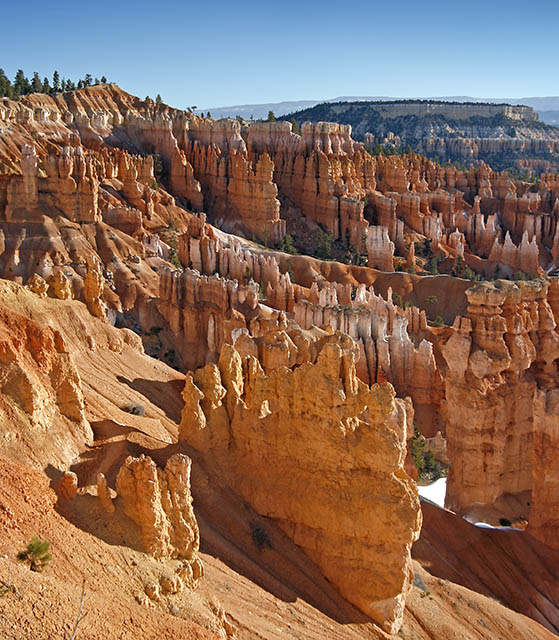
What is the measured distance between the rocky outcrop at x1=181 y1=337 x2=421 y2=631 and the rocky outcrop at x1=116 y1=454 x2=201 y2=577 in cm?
412

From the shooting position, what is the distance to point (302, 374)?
18359 mm

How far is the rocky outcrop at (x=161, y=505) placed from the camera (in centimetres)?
1348

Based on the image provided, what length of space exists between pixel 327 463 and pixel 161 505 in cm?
497

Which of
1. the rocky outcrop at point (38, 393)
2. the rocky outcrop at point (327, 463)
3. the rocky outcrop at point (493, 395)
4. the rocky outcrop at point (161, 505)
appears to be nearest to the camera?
the rocky outcrop at point (161, 505)

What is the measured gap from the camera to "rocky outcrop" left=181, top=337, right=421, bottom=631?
1695 centimetres

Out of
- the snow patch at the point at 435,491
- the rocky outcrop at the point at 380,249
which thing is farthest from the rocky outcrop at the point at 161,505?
the rocky outcrop at the point at 380,249

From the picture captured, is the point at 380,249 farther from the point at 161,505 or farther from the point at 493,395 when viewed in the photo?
the point at 161,505

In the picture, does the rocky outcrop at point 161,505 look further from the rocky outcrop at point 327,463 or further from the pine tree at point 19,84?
the pine tree at point 19,84

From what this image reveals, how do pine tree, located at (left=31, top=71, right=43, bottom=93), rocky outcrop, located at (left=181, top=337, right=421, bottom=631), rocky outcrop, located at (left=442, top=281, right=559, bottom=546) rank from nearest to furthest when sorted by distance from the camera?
rocky outcrop, located at (left=181, top=337, right=421, bottom=631) < rocky outcrop, located at (left=442, top=281, right=559, bottom=546) < pine tree, located at (left=31, top=71, right=43, bottom=93)

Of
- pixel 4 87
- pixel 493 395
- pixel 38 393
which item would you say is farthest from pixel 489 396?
pixel 4 87

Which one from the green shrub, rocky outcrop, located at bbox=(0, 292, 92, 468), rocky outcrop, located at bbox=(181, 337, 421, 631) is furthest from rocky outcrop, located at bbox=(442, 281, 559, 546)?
the green shrub

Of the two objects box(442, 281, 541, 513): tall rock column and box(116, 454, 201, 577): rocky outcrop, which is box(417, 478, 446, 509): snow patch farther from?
box(116, 454, 201, 577): rocky outcrop

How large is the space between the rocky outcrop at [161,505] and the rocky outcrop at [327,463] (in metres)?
4.12

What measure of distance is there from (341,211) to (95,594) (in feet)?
Result: 229
